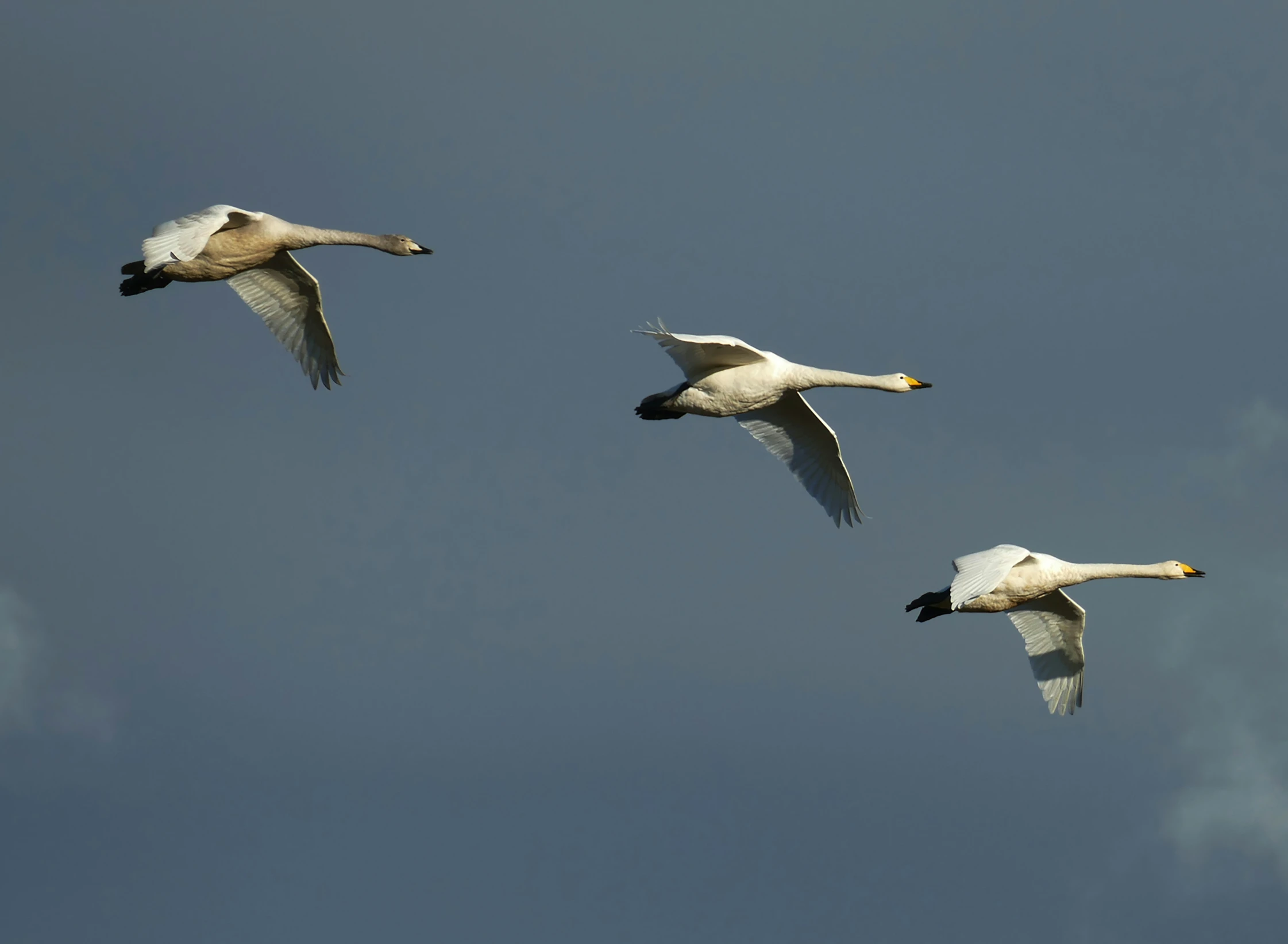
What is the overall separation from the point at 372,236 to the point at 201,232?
5.02 metres

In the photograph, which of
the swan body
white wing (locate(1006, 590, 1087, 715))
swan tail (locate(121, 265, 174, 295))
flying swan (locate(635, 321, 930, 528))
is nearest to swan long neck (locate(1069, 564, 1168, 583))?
the swan body

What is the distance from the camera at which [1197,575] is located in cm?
A: 3259

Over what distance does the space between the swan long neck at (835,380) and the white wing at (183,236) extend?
358 inches

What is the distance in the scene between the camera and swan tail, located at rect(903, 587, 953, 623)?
31297mm

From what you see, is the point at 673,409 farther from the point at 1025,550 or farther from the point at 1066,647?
the point at 1066,647

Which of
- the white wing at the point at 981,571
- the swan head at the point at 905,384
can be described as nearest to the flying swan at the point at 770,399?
the swan head at the point at 905,384

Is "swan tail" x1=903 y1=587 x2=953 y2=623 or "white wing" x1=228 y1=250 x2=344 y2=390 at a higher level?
"white wing" x1=228 y1=250 x2=344 y2=390

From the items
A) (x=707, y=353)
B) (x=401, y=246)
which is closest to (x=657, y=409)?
(x=707, y=353)

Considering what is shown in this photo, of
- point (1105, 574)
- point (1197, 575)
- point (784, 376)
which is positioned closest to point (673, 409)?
point (784, 376)

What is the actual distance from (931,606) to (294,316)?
463 inches

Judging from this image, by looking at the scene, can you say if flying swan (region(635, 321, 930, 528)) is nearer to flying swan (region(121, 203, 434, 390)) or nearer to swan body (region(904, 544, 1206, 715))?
swan body (region(904, 544, 1206, 715))

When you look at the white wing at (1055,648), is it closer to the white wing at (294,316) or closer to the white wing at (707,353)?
the white wing at (707,353)

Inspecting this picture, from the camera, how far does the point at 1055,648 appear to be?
108ft

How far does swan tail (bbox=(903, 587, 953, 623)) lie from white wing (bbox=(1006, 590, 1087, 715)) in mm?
1587
